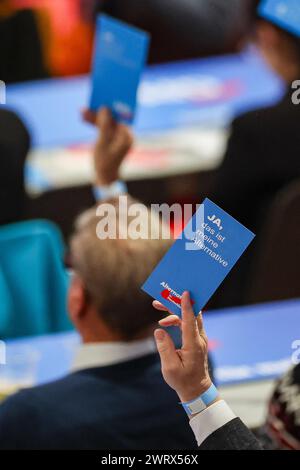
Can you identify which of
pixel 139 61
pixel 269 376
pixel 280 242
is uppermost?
pixel 139 61

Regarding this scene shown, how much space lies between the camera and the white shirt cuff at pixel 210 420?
1.46m

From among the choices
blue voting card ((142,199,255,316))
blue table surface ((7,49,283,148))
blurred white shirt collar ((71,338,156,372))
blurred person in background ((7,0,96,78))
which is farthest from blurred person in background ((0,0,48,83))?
blue voting card ((142,199,255,316))

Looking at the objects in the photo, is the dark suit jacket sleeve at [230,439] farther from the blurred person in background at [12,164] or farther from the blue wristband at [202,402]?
the blurred person in background at [12,164]

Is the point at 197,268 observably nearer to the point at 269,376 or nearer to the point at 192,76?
the point at 269,376

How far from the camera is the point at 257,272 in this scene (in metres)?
3.18

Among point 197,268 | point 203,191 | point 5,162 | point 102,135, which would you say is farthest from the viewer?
point 203,191

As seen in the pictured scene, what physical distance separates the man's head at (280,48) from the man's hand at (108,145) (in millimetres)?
817

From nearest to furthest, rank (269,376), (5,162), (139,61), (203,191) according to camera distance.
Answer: (139,61)
(269,376)
(5,162)
(203,191)

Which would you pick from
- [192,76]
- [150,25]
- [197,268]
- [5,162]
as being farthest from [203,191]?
[197,268]

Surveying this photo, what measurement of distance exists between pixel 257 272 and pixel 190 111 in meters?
1.64

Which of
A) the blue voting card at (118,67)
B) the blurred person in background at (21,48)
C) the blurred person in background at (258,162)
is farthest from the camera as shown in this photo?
A: the blurred person in background at (21,48)

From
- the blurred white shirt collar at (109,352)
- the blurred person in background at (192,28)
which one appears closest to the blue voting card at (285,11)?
the blurred white shirt collar at (109,352)

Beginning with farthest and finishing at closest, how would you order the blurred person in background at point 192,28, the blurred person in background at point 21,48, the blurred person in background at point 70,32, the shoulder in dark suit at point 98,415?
the blurred person in background at point 192,28 → the blurred person in background at point 70,32 → the blurred person in background at point 21,48 → the shoulder in dark suit at point 98,415

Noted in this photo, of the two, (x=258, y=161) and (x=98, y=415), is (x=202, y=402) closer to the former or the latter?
(x=98, y=415)
